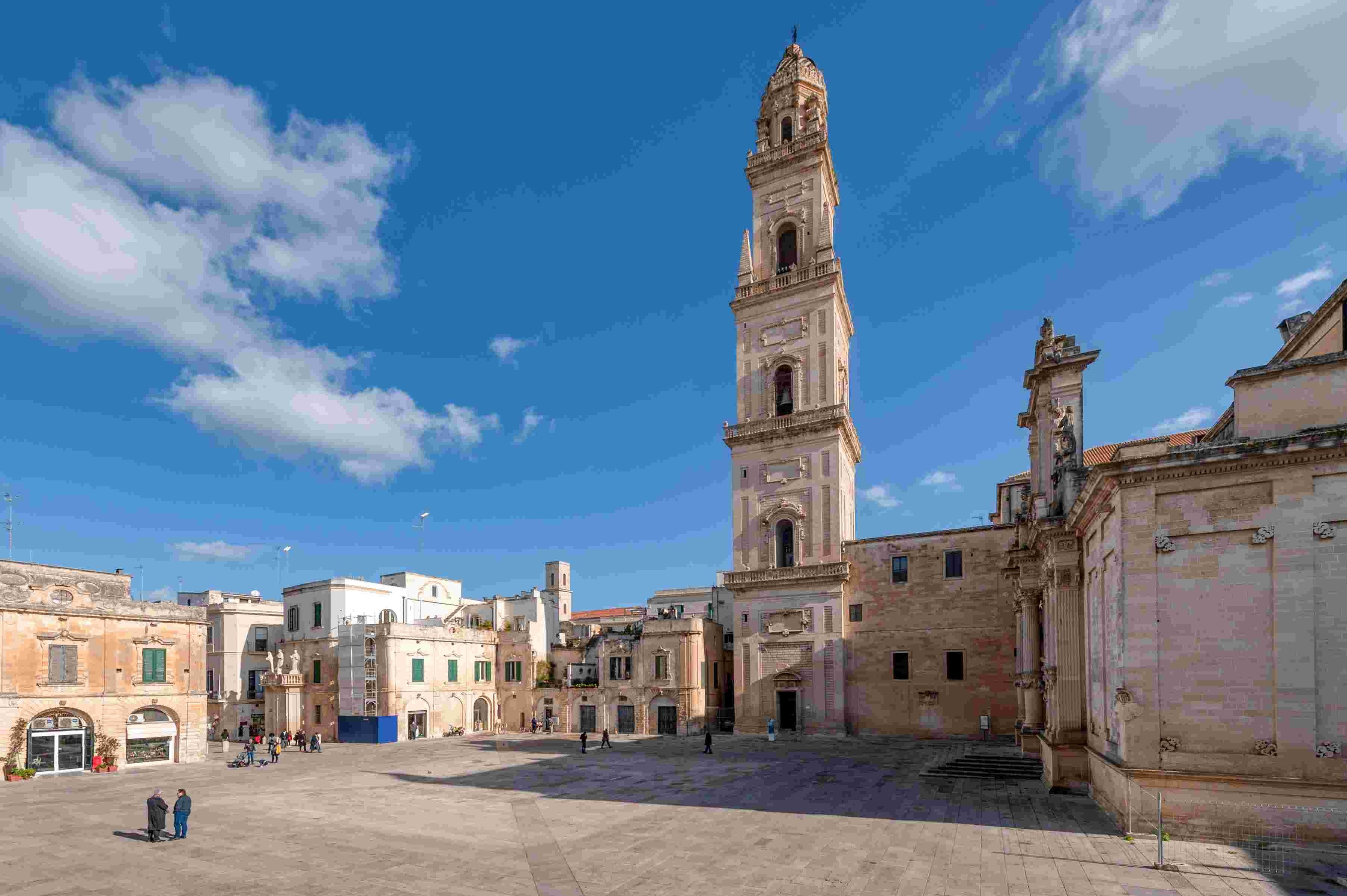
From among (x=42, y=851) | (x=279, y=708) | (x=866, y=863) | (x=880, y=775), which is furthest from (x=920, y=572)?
(x=279, y=708)

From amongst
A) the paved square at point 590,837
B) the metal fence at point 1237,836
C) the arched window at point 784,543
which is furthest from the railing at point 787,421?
the metal fence at point 1237,836

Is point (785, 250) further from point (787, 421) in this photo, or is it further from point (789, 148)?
point (787, 421)

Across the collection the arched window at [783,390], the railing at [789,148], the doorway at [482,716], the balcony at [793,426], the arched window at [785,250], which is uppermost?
the railing at [789,148]

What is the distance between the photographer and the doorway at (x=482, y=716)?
160ft

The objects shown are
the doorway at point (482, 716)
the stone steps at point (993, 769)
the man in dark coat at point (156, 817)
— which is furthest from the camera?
the doorway at point (482, 716)

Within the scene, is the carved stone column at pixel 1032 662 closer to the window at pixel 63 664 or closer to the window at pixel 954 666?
the window at pixel 954 666

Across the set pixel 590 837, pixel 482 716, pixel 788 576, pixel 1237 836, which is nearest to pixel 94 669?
pixel 482 716

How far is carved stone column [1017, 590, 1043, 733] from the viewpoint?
26.6 metres

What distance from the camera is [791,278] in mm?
44344

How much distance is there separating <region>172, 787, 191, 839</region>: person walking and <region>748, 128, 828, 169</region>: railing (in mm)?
42943

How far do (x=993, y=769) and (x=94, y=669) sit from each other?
118ft

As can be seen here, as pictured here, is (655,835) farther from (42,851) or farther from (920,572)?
(920,572)

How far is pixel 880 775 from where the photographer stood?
25.3 metres

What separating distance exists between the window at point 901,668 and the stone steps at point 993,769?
473 inches
